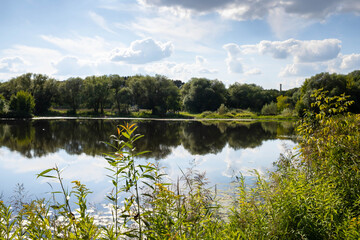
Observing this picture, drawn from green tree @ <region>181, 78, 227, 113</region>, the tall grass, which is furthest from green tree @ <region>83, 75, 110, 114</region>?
the tall grass

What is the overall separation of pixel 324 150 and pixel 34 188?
896 cm

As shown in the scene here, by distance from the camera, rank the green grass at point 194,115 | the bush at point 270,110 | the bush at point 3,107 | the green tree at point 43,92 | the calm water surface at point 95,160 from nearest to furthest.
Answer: the calm water surface at point 95,160, the bush at point 3,107, the green grass at point 194,115, the bush at point 270,110, the green tree at point 43,92

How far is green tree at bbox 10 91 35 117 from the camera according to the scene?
162 ft

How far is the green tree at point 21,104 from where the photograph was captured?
162ft

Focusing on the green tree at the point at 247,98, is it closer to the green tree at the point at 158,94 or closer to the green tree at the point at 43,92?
the green tree at the point at 158,94

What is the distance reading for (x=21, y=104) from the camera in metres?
49.8

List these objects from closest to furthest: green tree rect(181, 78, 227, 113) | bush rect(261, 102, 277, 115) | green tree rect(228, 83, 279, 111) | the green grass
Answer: the green grass < bush rect(261, 102, 277, 115) < green tree rect(181, 78, 227, 113) < green tree rect(228, 83, 279, 111)

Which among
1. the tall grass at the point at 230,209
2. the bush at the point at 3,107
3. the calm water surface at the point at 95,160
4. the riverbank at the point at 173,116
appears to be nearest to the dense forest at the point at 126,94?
the riverbank at the point at 173,116

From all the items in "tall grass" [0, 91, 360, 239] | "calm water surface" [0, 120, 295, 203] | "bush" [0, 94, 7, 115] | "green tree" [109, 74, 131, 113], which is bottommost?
"calm water surface" [0, 120, 295, 203]

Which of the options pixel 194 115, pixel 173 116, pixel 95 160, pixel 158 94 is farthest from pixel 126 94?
pixel 95 160

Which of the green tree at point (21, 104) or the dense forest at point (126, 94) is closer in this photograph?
the green tree at point (21, 104)

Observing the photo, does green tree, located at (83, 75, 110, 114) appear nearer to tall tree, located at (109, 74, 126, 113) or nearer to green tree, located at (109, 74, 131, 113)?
tall tree, located at (109, 74, 126, 113)

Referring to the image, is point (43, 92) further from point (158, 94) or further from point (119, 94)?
point (158, 94)

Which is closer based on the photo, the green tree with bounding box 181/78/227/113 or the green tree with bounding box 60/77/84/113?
the green tree with bounding box 60/77/84/113
